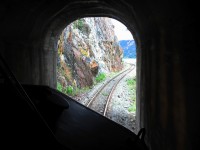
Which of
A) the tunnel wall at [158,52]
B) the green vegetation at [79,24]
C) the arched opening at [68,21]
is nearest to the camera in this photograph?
the tunnel wall at [158,52]

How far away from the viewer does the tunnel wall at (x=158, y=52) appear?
2.74 m

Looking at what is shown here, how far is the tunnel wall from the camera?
2.74m

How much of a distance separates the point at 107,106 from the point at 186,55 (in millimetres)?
9791

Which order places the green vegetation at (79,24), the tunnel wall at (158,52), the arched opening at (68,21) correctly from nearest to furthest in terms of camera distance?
the tunnel wall at (158,52), the arched opening at (68,21), the green vegetation at (79,24)

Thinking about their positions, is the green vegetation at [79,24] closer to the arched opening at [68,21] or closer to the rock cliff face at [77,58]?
the rock cliff face at [77,58]

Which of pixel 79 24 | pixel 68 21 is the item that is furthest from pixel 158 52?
pixel 79 24

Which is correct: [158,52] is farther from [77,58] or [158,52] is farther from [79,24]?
[79,24]

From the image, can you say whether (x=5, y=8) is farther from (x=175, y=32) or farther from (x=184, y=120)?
(x=184, y=120)

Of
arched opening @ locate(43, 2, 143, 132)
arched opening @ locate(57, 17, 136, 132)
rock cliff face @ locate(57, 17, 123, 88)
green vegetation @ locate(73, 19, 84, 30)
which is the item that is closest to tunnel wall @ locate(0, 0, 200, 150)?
arched opening @ locate(43, 2, 143, 132)

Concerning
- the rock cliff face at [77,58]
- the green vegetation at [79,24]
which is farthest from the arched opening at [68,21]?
the green vegetation at [79,24]

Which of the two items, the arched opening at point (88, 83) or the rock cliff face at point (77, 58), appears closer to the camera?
the arched opening at point (88, 83)

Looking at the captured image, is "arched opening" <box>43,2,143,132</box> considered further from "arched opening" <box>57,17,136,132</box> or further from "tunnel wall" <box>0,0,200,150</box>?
"arched opening" <box>57,17,136,132</box>

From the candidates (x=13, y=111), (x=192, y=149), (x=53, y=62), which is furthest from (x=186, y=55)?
(x=53, y=62)

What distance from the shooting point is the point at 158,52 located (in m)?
4.54
